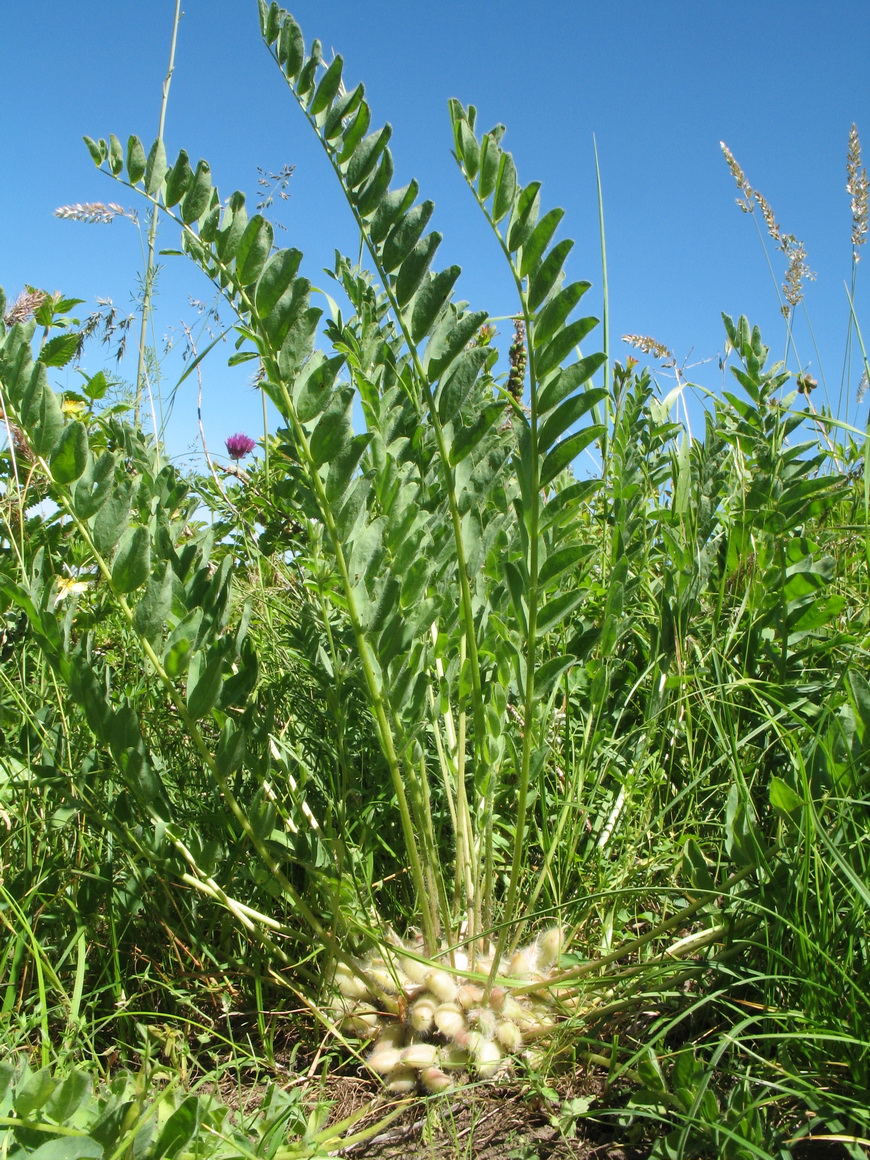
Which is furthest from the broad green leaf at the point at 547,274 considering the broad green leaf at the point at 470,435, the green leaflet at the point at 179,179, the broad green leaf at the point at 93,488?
the broad green leaf at the point at 93,488

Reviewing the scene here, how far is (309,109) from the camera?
120 cm

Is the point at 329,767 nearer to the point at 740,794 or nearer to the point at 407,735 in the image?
the point at 407,735

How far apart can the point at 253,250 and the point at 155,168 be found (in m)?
0.22

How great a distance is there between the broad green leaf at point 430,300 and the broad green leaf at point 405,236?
0.17ft

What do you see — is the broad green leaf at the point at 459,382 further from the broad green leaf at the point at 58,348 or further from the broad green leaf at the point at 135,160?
the broad green leaf at the point at 58,348

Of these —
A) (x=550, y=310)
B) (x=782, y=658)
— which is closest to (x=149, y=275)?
(x=550, y=310)

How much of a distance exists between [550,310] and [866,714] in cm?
64

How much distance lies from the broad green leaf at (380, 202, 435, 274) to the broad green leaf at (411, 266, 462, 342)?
53mm

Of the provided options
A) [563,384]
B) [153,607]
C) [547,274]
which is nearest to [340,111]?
[547,274]

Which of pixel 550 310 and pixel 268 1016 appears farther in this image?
pixel 268 1016

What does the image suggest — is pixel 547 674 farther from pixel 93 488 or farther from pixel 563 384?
pixel 93 488

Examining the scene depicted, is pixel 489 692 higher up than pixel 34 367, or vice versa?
pixel 34 367

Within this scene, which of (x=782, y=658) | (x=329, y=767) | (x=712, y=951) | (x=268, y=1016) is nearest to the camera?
(x=712, y=951)

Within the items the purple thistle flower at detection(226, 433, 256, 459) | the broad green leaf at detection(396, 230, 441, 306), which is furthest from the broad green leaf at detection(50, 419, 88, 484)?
the purple thistle flower at detection(226, 433, 256, 459)
